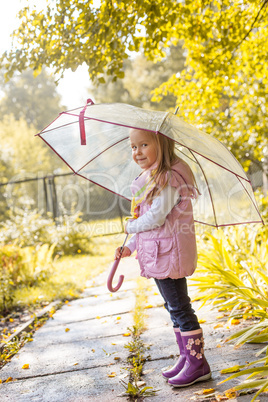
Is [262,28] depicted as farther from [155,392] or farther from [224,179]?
[155,392]

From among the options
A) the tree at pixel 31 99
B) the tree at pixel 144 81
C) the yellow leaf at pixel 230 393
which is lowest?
the yellow leaf at pixel 230 393

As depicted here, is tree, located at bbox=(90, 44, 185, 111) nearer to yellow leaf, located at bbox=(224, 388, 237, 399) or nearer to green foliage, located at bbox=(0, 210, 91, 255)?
green foliage, located at bbox=(0, 210, 91, 255)

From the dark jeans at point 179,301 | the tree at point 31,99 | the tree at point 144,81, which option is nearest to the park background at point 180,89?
the dark jeans at point 179,301

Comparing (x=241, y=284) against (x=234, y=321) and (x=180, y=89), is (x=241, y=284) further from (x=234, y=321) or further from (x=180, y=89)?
(x=180, y=89)

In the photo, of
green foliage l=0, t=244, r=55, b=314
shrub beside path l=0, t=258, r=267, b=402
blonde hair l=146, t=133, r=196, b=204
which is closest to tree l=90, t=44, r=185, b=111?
green foliage l=0, t=244, r=55, b=314

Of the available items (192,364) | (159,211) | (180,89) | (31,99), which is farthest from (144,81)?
(192,364)

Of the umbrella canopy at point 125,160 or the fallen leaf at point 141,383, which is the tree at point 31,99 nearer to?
the umbrella canopy at point 125,160

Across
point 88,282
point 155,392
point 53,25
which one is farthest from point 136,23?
point 88,282

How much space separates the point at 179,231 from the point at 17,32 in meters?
3.13

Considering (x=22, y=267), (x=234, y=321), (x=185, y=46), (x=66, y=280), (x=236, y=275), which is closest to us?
(x=234, y=321)

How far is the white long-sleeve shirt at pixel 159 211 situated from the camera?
2.42m

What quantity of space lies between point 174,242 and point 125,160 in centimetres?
103

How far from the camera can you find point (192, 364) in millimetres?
2449

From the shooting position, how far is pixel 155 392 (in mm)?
2381
